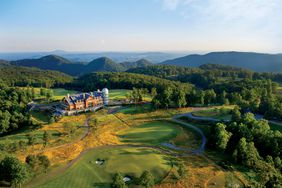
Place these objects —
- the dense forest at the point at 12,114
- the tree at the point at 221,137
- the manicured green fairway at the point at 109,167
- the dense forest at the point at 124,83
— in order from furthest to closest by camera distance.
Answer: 1. the dense forest at the point at 124,83
2. the dense forest at the point at 12,114
3. the tree at the point at 221,137
4. the manicured green fairway at the point at 109,167

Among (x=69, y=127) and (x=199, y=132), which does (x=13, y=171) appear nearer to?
(x=69, y=127)

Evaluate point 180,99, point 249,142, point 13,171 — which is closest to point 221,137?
point 249,142

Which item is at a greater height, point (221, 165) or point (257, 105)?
point (257, 105)

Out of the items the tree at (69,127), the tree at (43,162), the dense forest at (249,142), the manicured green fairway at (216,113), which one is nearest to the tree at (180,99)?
the manicured green fairway at (216,113)

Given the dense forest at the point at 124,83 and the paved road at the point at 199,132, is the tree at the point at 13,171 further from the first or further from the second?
the dense forest at the point at 124,83

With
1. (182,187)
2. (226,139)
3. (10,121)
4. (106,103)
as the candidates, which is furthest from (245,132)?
(10,121)

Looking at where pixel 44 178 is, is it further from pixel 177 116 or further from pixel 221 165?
pixel 177 116

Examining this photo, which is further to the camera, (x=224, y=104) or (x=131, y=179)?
(x=224, y=104)
